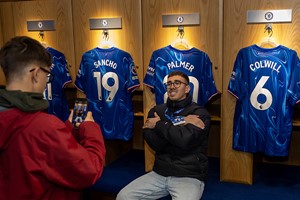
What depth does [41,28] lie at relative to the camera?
12.0ft

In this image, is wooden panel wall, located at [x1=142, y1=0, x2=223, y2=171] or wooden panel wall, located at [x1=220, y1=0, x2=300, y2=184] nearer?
wooden panel wall, located at [x1=220, y1=0, x2=300, y2=184]

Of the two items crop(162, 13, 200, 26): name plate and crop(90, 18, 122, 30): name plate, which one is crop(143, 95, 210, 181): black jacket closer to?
crop(162, 13, 200, 26): name plate

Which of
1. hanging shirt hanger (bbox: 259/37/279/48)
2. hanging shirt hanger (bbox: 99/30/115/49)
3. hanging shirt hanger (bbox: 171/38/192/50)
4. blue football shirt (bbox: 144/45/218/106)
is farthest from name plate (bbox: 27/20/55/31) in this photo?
hanging shirt hanger (bbox: 259/37/279/48)

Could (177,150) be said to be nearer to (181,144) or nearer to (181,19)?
(181,144)

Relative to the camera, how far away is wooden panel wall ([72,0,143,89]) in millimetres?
3232

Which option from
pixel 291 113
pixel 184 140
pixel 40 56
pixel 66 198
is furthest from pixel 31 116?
pixel 291 113

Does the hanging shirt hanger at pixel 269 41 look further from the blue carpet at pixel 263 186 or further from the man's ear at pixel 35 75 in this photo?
the man's ear at pixel 35 75

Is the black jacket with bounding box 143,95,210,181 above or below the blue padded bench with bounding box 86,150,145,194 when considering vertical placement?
above

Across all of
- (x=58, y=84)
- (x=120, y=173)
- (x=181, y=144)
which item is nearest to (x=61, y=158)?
(x=181, y=144)

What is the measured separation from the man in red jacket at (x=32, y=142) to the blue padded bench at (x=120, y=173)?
5.72 ft

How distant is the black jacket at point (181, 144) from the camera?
252cm

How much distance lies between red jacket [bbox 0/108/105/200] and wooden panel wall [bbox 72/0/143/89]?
78.7 inches

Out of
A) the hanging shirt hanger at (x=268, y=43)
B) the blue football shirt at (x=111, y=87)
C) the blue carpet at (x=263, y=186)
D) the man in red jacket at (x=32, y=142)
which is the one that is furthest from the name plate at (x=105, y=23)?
the man in red jacket at (x=32, y=142)

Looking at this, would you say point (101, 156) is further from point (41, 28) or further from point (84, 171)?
point (41, 28)
